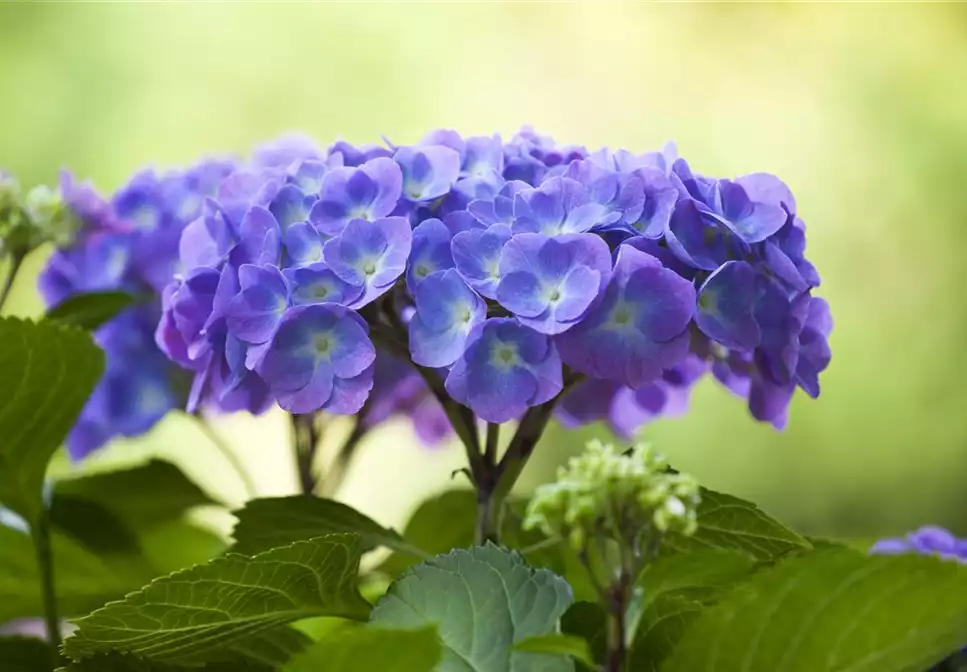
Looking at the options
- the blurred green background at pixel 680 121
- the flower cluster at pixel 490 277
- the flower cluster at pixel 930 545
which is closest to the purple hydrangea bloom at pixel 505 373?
the flower cluster at pixel 490 277

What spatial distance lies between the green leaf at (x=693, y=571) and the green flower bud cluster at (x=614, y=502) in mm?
87

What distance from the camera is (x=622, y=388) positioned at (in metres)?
0.66

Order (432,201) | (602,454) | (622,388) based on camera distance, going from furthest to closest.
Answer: (622,388)
(432,201)
(602,454)

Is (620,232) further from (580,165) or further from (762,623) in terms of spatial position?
(762,623)

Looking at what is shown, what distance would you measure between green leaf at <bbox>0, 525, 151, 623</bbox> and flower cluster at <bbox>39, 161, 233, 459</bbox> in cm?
7

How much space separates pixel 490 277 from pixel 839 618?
0.19 m

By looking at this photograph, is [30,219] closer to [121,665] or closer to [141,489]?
[141,489]

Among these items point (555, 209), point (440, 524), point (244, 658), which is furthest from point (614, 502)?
point (440, 524)

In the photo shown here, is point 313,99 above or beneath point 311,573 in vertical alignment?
above

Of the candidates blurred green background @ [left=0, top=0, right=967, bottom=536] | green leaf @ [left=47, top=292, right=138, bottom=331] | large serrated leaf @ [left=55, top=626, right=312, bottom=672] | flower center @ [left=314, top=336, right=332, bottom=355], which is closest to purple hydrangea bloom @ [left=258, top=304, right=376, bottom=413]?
flower center @ [left=314, top=336, right=332, bottom=355]

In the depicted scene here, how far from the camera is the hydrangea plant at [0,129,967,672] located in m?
0.38

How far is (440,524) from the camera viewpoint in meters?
0.73

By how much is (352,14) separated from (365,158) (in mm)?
1181

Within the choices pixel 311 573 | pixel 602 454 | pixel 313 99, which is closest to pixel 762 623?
→ pixel 602 454
